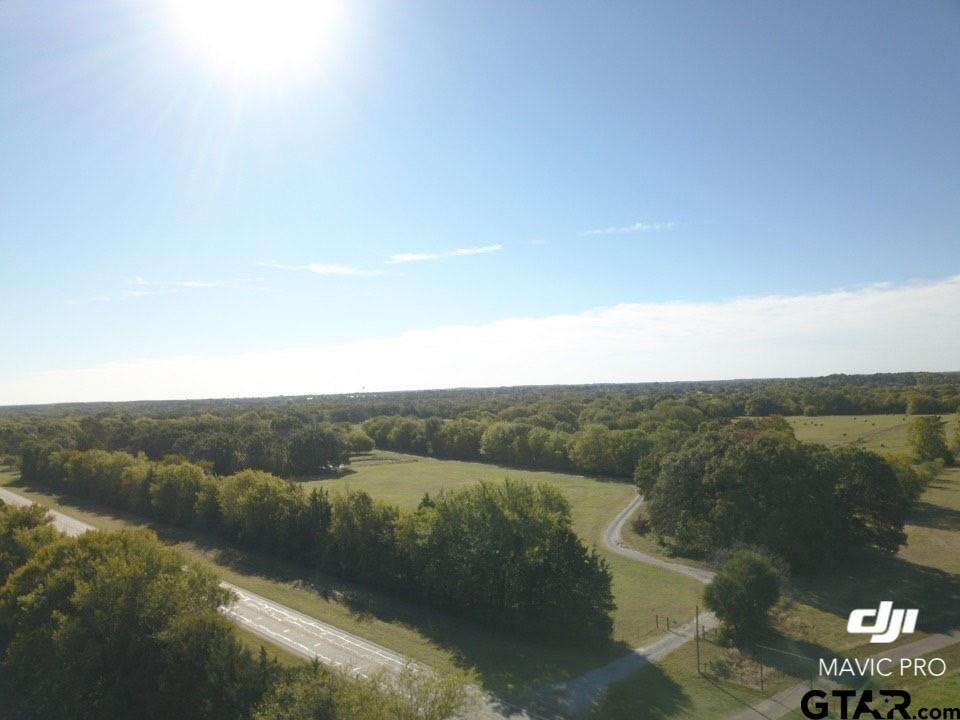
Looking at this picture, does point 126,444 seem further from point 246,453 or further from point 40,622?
point 40,622

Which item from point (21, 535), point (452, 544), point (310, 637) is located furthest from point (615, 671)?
point (21, 535)

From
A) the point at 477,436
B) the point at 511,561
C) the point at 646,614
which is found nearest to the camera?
the point at 511,561

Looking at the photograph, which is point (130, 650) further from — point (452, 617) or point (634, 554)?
point (634, 554)

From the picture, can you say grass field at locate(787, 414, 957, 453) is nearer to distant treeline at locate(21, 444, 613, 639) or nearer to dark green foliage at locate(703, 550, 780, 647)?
dark green foliage at locate(703, 550, 780, 647)

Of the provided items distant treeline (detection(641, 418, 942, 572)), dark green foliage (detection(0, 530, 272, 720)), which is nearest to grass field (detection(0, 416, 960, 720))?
distant treeline (detection(641, 418, 942, 572))

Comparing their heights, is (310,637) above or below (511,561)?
below

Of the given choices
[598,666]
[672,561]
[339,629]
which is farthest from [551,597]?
[672,561]
